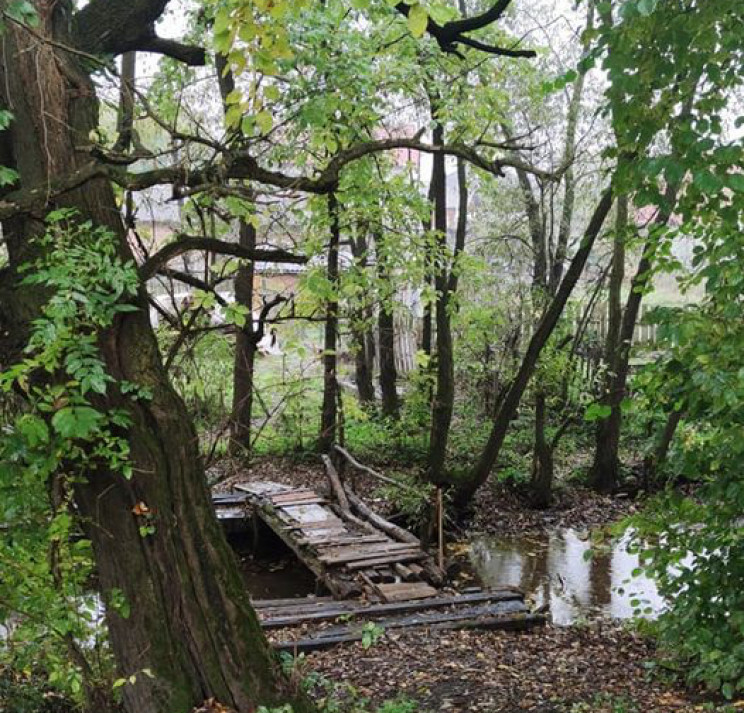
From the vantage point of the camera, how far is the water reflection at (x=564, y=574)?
895 cm

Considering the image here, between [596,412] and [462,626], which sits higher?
[596,412]

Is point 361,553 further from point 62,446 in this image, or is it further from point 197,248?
point 62,446

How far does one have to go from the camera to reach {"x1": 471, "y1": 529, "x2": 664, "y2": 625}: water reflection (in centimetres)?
895

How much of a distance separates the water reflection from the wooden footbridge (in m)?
1.39

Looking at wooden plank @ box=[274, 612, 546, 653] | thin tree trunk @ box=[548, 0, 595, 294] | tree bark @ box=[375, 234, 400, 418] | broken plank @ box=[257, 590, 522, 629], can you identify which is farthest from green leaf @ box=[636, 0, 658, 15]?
tree bark @ box=[375, 234, 400, 418]

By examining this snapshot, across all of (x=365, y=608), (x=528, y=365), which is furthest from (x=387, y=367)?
(x=365, y=608)

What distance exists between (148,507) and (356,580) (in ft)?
17.3

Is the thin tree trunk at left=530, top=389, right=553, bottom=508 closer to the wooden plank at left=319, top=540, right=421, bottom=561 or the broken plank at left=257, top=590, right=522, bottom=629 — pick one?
the wooden plank at left=319, top=540, right=421, bottom=561

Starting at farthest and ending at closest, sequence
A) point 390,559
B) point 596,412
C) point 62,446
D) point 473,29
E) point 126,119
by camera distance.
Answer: point 390,559 < point 473,29 < point 126,119 < point 596,412 < point 62,446

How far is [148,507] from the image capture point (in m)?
3.69

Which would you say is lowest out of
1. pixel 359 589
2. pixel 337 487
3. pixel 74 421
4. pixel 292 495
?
pixel 359 589

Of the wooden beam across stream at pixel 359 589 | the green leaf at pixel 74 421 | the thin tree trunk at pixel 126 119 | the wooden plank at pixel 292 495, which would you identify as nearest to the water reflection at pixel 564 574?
the wooden beam across stream at pixel 359 589

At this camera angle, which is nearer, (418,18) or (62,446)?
(418,18)

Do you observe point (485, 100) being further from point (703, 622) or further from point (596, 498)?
point (596, 498)
